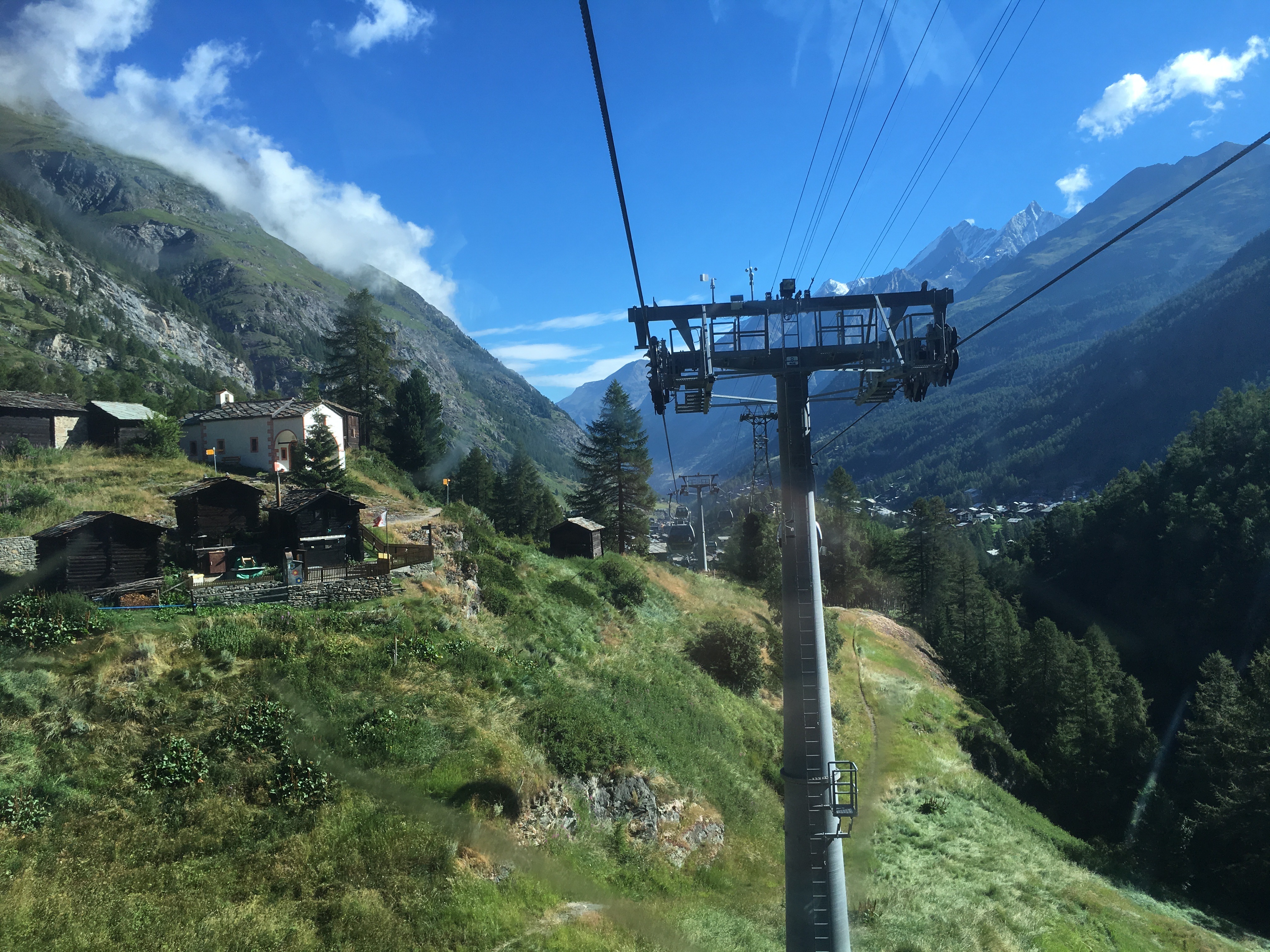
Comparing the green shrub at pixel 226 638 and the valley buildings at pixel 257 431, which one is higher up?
the valley buildings at pixel 257 431

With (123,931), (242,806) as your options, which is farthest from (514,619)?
(123,931)

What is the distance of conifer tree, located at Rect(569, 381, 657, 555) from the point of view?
194ft

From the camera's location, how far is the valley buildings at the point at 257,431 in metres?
48.0

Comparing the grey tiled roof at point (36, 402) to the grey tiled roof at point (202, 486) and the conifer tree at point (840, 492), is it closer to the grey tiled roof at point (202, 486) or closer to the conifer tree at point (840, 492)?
the grey tiled roof at point (202, 486)

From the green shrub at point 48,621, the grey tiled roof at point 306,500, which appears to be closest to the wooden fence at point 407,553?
the grey tiled roof at point 306,500

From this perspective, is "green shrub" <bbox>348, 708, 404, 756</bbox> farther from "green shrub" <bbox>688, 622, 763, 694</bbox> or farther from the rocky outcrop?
"green shrub" <bbox>688, 622, 763, 694</bbox>

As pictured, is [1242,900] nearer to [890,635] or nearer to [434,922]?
[890,635]

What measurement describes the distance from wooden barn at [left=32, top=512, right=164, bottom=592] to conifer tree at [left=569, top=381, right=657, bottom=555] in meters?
36.2

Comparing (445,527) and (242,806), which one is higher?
(445,527)

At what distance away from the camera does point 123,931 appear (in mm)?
11211

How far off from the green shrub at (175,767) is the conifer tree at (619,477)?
140 feet

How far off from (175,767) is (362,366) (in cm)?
5164

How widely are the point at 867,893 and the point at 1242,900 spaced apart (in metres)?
28.3

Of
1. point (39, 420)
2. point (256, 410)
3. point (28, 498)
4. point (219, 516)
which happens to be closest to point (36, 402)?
point (39, 420)
